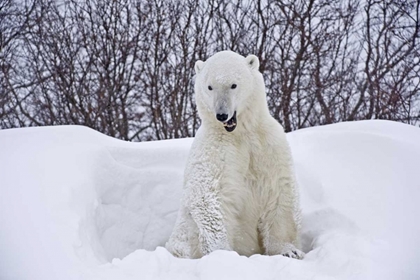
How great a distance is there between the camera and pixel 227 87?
9.35 feet

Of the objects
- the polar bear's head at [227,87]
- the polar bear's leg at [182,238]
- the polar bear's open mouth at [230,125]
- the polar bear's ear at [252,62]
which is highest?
the polar bear's ear at [252,62]

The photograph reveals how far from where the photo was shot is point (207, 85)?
2939 mm

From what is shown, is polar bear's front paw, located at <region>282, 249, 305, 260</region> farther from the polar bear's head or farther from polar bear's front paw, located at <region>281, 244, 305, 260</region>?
the polar bear's head

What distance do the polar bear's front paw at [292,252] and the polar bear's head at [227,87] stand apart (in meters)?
0.87

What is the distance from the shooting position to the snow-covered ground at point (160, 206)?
2.14 metres

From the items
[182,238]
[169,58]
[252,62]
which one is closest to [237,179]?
[182,238]

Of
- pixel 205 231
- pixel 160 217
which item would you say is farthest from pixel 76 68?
pixel 205 231

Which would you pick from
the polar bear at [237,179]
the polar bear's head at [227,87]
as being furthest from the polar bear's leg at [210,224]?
the polar bear's head at [227,87]

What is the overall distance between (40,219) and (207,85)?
1.36 metres

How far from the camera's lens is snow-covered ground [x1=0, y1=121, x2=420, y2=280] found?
2145 millimetres

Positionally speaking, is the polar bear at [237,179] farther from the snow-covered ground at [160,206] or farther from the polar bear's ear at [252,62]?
the snow-covered ground at [160,206]

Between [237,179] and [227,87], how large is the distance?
622 mm

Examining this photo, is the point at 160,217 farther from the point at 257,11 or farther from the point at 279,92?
the point at 257,11

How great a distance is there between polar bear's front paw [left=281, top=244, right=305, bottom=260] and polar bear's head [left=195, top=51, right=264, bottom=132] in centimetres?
87
